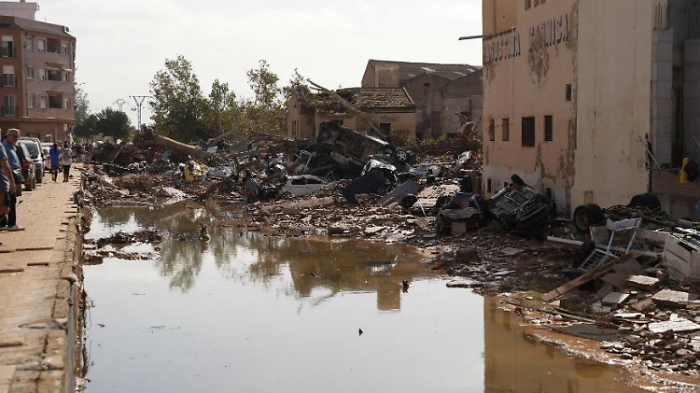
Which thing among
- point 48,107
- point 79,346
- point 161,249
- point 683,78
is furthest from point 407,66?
point 79,346

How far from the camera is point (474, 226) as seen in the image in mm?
23000

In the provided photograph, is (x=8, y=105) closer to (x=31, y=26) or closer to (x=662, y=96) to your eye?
(x=31, y=26)

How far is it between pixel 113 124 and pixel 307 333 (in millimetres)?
87036

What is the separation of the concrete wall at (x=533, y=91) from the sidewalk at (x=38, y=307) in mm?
12230

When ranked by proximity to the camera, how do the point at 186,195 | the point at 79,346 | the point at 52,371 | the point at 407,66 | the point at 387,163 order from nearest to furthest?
1. the point at 52,371
2. the point at 79,346
3. the point at 387,163
4. the point at 186,195
5. the point at 407,66

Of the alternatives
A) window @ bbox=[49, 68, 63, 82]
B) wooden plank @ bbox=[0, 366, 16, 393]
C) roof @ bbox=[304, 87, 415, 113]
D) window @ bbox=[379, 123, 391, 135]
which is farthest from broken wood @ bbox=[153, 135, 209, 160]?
wooden plank @ bbox=[0, 366, 16, 393]

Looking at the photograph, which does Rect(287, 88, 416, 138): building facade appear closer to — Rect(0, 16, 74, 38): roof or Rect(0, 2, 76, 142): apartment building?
Rect(0, 2, 76, 142): apartment building

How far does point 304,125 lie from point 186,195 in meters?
10.1

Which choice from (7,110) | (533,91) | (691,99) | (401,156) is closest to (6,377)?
(691,99)

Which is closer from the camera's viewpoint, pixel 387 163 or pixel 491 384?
pixel 491 384

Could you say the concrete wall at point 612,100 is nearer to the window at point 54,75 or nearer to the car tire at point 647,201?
the car tire at point 647,201

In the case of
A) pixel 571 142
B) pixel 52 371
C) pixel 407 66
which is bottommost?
pixel 52 371

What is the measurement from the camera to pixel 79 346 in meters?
12.0

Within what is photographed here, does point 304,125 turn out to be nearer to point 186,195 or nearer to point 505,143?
point 186,195
